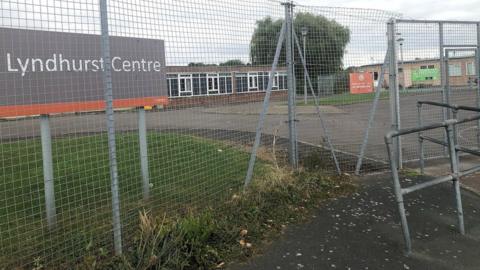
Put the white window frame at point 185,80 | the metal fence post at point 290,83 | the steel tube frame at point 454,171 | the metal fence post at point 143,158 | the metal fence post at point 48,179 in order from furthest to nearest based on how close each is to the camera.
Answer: the metal fence post at point 290,83 < the metal fence post at point 143,158 < the white window frame at point 185,80 < the steel tube frame at point 454,171 < the metal fence post at point 48,179

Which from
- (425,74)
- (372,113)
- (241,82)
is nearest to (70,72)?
(241,82)

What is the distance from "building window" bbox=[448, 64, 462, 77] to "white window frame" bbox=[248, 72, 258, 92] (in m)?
4.24

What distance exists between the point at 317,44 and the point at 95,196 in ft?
13.1

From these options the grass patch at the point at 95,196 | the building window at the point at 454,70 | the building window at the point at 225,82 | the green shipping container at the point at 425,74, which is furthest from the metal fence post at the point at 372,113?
the building window at the point at 225,82

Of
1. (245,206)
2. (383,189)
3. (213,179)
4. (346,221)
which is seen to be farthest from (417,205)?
(213,179)

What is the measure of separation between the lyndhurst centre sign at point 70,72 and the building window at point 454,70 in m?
5.76

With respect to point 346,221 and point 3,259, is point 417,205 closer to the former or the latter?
point 346,221

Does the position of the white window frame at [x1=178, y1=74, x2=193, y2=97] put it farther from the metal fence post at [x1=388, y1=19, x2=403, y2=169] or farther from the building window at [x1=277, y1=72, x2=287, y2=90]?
the metal fence post at [x1=388, y1=19, x2=403, y2=169]

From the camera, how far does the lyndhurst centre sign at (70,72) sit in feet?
12.1

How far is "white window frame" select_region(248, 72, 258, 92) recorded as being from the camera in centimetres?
588

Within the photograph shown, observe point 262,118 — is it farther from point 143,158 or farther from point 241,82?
point 143,158

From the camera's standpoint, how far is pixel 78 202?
513 centimetres

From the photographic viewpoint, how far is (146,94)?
4.93 m

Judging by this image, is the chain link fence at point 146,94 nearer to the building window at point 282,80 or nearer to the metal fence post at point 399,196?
the building window at point 282,80
